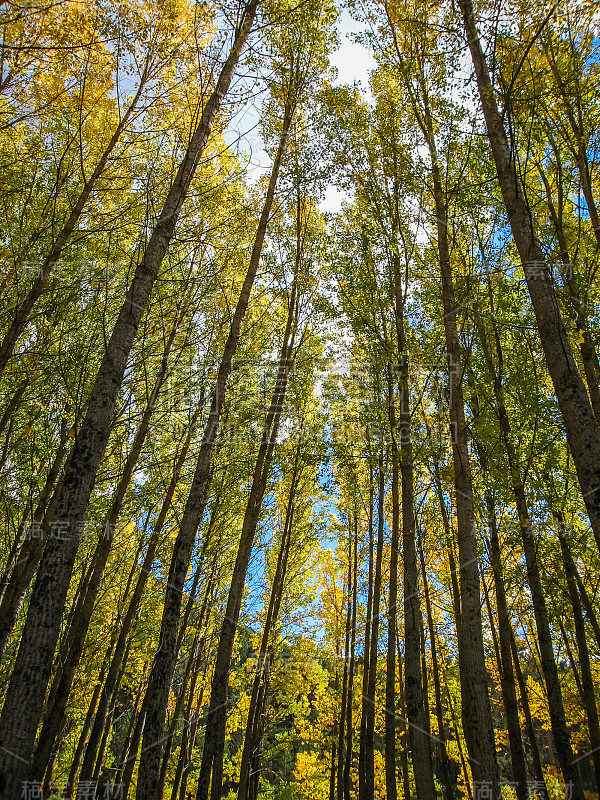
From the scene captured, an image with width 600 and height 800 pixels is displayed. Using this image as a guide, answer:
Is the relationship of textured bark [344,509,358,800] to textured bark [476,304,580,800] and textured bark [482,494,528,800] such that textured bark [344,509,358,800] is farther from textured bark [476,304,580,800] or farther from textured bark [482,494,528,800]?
textured bark [476,304,580,800]

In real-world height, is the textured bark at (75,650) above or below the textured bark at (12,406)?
below

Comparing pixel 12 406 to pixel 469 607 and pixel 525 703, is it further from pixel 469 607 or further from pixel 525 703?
pixel 525 703

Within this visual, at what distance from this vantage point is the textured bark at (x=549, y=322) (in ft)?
9.68

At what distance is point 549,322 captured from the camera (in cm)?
351

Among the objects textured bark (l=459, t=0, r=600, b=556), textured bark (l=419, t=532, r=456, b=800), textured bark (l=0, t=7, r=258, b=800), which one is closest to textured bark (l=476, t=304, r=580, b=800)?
textured bark (l=419, t=532, r=456, b=800)

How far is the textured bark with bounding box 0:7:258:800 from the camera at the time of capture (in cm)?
257

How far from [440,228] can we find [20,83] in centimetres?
595

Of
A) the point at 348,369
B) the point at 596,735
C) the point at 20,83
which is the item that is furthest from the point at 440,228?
the point at 596,735

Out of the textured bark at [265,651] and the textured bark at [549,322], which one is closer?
the textured bark at [549,322]

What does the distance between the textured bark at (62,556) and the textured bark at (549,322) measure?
130 inches

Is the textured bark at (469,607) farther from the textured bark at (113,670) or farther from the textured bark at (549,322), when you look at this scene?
the textured bark at (113,670)

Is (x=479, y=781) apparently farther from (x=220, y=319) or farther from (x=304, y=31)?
(x=304, y=31)

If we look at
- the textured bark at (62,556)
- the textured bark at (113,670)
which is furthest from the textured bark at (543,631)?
the textured bark at (62,556)

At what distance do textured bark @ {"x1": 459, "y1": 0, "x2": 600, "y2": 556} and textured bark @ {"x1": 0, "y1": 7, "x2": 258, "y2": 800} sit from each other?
10.8 ft
